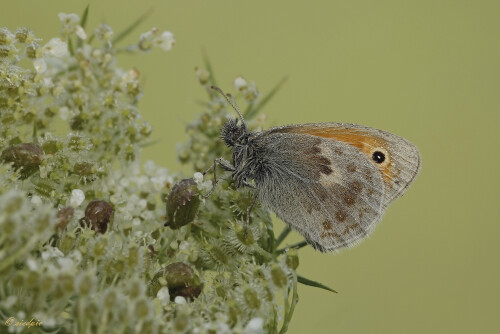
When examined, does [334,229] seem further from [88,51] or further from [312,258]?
[312,258]

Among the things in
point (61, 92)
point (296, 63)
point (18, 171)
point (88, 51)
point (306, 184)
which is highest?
point (296, 63)

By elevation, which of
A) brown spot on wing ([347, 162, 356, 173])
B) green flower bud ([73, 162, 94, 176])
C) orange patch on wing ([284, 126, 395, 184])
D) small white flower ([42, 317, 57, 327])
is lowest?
small white flower ([42, 317, 57, 327])

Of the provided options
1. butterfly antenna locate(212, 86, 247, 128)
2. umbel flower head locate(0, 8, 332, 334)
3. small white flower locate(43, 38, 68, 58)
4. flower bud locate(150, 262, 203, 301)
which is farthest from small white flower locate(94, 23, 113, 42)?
flower bud locate(150, 262, 203, 301)

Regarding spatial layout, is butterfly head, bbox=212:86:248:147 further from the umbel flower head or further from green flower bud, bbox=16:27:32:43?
green flower bud, bbox=16:27:32:43

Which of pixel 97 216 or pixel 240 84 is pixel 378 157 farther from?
pixel 97 216

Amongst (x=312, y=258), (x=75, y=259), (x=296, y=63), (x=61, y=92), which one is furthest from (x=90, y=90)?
(x=296, y=63)

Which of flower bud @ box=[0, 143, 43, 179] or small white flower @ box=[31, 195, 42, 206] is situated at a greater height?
flower bud @ box=[0, 143, 43, 179]

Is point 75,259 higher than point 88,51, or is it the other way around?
point 88,51

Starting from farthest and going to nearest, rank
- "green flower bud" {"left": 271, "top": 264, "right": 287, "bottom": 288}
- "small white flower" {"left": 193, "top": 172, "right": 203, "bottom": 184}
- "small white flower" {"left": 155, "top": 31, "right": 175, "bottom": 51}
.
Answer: "small white flower" {"left": 155, "top": 31, "right": 175, "bottom": 51} < "small white flower" {"left": 193, "top": 172, "right": 203, "bottom": 184} < "green flower bud" {"left": 271, "top": 264, "right": 287, "bottom": 288}

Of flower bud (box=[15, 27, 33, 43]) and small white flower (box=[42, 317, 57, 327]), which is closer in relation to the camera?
small white flower (box=[42, 317, 57, 327])
